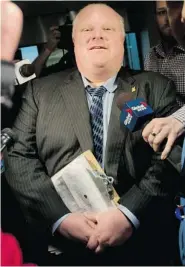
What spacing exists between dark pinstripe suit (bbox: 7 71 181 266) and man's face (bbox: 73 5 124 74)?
108 mm

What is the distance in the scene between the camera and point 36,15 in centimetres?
116

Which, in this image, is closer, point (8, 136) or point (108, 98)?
point (8, 136)

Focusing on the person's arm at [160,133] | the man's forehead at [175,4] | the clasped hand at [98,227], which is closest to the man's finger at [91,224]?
the clasped hand at [98,227]

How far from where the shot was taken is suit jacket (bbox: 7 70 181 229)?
1.13 meters

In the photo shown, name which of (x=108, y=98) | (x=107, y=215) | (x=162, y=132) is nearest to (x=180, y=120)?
(x=162, y=132)

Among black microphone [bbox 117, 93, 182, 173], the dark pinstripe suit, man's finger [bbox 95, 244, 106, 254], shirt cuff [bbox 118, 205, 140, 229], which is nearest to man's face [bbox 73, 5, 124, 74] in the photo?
the dark pinstripe suit

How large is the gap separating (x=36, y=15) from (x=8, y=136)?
0.42m

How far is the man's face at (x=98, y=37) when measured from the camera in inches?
44.5

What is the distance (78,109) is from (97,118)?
68 millimetres

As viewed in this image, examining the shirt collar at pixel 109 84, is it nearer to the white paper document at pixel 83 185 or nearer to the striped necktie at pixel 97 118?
the striped necktie at pixel 97 118

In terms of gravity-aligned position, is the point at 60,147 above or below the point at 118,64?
below

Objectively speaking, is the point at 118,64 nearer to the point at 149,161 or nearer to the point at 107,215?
the point at 149,161

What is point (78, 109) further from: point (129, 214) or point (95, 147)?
point (129, 214)

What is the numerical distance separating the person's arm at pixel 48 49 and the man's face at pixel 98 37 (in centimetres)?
6
